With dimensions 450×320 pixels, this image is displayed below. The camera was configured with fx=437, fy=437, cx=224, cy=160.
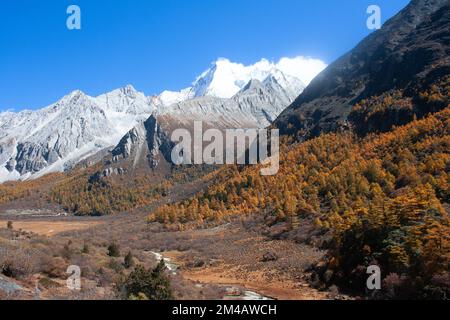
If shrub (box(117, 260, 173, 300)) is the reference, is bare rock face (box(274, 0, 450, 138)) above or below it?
above

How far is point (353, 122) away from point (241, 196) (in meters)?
44.1

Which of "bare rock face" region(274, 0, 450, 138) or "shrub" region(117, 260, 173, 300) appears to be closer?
"shrub" region(117, 260, 173, 300)

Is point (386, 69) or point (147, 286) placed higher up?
point (386, 69)

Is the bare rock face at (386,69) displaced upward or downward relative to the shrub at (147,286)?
upward

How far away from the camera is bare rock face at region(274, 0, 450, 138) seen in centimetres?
13688

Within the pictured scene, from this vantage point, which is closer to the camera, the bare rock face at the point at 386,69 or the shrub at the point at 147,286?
the shrub at the point at 147,286

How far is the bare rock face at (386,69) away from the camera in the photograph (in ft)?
449

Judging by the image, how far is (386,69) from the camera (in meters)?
154

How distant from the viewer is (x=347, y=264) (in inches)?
1618

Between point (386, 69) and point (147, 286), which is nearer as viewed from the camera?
point (147, 286)
